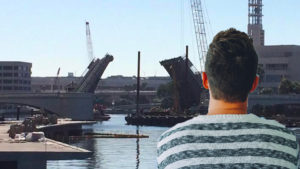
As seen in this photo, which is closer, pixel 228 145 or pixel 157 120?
pixel 228 145

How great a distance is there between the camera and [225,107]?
4383 mm

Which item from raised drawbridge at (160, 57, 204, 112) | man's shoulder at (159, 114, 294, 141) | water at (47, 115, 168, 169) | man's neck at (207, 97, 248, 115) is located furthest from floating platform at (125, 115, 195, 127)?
man's shoulder at (159, 114, 294, 141)

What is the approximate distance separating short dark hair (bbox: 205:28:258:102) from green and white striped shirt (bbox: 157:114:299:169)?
0.55 ft

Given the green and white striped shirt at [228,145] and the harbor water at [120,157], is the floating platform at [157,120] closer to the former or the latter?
the harbor water at [120,157]

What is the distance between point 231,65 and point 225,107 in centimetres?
24

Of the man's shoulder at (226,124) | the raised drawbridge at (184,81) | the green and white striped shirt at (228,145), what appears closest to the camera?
the green and white striped shirt at (228,145)

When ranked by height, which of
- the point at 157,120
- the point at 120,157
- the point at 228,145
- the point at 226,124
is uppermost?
the point at 226,124

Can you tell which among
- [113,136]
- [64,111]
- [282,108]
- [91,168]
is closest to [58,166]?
[91,168]

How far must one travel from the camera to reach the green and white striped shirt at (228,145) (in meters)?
4.10

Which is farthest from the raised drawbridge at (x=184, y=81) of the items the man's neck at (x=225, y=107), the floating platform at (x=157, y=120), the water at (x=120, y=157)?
the man's neck at (x=225, y=107)

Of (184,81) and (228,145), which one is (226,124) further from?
(184,81)

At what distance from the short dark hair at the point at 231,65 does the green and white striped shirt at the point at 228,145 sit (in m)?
0.17

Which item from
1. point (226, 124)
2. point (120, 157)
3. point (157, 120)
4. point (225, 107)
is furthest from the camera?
point (157, 120)

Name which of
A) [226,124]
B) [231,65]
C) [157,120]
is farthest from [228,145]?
[157,120]
